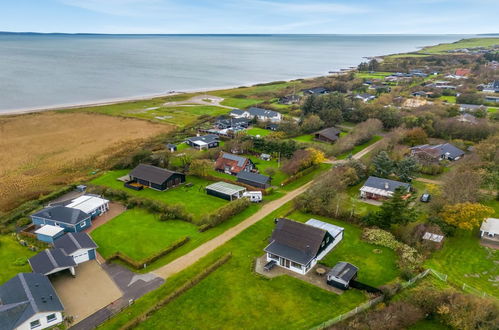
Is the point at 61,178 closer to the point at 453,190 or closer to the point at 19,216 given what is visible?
the point at 19,216

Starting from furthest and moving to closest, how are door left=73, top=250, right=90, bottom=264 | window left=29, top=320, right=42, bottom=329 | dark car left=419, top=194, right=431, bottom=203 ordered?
dark car left=419, top=194, right=431, bottom=203
door left=73, top=250, right=90, bottom=264
window left=29, top=320, right=42, bottom=329

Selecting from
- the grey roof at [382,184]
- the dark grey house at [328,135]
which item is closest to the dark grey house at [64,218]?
the grey roof at [382,184]

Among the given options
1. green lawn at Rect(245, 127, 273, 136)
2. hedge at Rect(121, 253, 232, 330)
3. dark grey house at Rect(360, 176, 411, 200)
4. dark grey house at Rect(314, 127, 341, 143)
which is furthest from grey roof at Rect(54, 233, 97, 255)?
dark grey house at Rect(314, 127, 341, 143)

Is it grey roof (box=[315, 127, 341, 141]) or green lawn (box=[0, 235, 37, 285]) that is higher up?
grey roof (box=[315, 127, 341, 141])

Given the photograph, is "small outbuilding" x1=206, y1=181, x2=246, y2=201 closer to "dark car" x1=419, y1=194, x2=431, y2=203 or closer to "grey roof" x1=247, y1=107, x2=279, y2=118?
"dark car" x1=419, y1=194, x2=431, y2=203

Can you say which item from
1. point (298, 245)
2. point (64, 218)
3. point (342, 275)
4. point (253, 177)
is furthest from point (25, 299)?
point (253, 177)

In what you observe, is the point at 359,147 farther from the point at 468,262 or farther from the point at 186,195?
the point at 468,262
